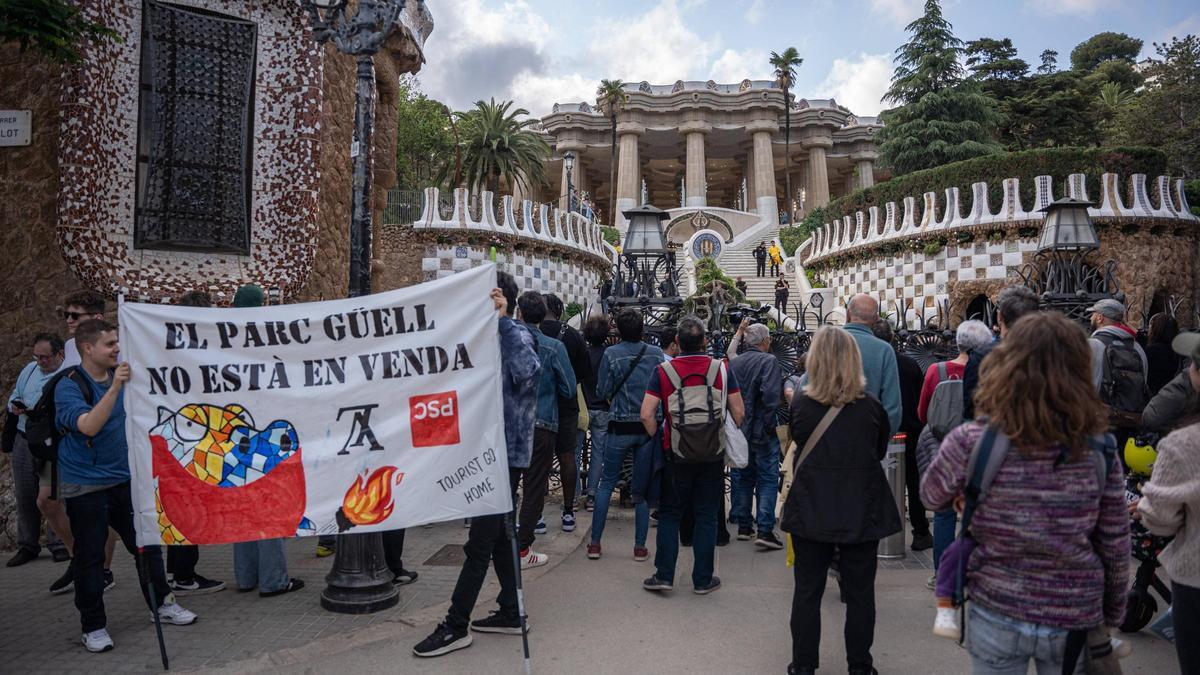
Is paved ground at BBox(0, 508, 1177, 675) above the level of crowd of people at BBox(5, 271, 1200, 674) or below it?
below

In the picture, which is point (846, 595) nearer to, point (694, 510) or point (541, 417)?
point (694, 510)

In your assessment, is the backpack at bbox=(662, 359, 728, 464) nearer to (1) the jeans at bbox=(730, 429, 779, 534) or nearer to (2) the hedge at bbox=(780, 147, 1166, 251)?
(1) the jeans at bbox=(730, 429, 779, 534)

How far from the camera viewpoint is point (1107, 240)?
22250 mm

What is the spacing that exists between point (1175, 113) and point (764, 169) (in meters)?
21.7

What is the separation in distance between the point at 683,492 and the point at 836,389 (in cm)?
174

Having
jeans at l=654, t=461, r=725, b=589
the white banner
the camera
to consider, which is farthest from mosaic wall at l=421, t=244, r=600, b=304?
the white banner

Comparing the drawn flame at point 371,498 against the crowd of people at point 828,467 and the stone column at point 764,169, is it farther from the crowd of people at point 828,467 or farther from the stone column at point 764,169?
the stone column at point 764,169

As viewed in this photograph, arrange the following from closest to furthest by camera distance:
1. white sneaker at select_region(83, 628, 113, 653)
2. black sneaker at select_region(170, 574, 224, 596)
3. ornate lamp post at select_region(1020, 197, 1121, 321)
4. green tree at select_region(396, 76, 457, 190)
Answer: white sneaker at select_region(83, 628, 113, 653)
black sneaker at select_region(170, 574, 224, 596)
ornate lamp post at select_region(1020, 197, 1121, 321)
green tree at select_region(396, 76, 457, 190)

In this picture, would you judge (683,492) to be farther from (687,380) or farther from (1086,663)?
(1086,663)

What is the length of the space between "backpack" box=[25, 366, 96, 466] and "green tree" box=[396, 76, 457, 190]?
37919mm

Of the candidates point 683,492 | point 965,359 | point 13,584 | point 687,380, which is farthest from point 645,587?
point 13,584

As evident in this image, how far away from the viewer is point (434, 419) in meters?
4.24

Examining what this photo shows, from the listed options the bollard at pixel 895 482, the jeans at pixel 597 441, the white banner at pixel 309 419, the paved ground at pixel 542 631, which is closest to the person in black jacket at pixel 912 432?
the bollard at pixel 895 482

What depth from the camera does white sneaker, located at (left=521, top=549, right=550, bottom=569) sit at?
5.93m
